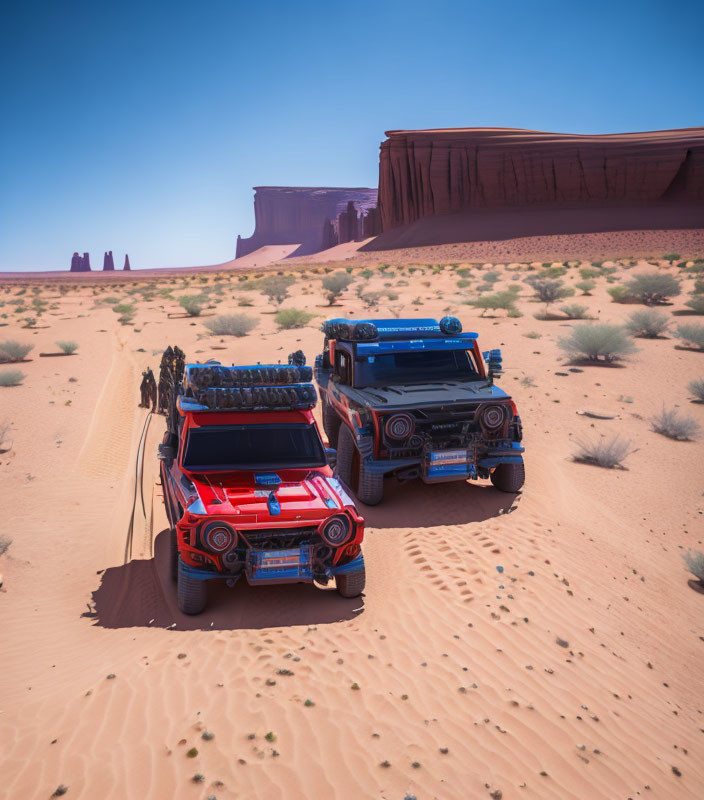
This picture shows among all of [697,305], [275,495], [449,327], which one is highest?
[697,305]

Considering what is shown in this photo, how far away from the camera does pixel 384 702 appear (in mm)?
4469

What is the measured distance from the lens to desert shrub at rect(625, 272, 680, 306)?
84.4 feet

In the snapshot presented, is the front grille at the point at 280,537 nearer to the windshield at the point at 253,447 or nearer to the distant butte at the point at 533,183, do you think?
the windshield at the point at 253,447

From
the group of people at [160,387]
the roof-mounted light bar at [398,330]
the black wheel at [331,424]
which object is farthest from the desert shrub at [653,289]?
the group of people at [160,387]

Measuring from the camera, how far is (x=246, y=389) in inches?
261

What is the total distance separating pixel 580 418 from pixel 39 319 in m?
30.2

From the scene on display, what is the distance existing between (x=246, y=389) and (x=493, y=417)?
3.82 metres

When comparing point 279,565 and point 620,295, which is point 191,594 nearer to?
point 279,565

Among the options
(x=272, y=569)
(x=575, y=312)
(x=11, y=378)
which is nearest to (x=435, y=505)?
(x=272, y=569)

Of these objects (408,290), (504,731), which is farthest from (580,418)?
(408,290)

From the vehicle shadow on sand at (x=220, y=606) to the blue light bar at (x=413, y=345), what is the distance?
438cm

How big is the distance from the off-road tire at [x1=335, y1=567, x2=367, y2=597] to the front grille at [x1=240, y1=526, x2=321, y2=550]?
1.82ft

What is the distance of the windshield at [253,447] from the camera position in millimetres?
6488

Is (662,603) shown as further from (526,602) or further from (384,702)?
(384,702)
